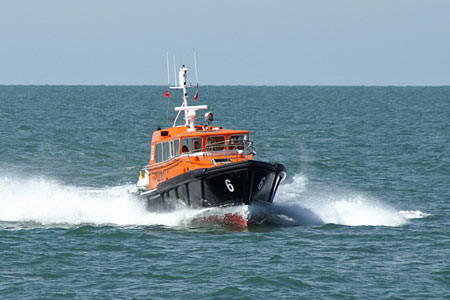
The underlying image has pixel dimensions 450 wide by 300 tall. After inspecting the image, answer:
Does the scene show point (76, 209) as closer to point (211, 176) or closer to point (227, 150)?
point (227, 150)

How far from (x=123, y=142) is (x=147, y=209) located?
23.0m

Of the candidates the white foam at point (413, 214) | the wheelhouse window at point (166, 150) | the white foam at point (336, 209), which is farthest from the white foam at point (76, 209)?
the white foam at point (413, 214)

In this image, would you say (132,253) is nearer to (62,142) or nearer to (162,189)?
(162,189)

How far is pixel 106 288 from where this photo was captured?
14.8 metres

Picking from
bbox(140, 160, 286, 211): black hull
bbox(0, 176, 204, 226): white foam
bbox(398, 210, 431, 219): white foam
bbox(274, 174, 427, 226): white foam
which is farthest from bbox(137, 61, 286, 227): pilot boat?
bbox(398, 210, 431, 219): white foam

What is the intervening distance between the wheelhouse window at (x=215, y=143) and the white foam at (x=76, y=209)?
2.01 meters

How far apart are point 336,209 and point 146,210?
595 centimetres

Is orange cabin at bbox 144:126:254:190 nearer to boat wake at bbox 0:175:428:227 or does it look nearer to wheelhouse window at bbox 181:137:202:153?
wheelhouse window at bbox 181:137:202:153

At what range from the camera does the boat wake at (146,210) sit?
2148 cm

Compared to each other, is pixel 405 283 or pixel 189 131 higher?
pixel 189 131

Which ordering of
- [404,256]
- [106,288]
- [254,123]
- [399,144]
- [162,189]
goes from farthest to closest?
[254,123]
[399,144]
[162,189]
[404,256]
[106,288]

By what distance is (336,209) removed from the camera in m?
23.4

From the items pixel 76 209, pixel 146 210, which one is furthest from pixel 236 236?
pixel 76 209

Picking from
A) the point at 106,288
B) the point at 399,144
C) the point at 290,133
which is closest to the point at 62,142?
the point at 290,133
